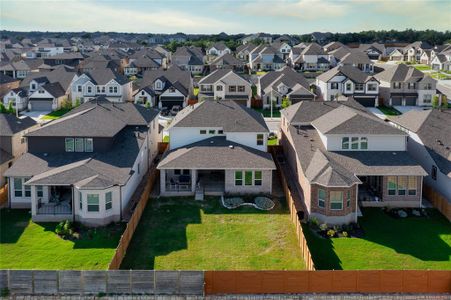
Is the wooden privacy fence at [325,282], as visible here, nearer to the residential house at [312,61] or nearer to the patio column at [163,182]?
the patio column at [163,182]

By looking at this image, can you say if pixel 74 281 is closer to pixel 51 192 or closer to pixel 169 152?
pixel 51 192

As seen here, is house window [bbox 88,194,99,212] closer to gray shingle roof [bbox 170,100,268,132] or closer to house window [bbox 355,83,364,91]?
gray shingle roof [bbox 170,100,268,132]

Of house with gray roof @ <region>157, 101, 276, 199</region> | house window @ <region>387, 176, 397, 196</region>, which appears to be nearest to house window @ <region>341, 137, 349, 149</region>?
house window @ <region>387, 176, 397, 196</region>

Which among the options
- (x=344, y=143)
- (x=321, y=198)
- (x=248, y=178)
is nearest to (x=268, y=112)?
(x=344, y=143)

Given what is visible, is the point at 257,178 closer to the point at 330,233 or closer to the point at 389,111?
the point at 330,233

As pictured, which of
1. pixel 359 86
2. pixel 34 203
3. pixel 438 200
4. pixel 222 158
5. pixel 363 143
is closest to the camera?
pixel 34 203
